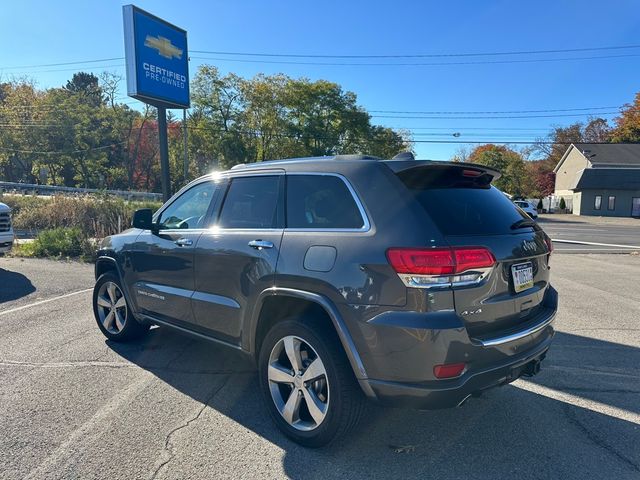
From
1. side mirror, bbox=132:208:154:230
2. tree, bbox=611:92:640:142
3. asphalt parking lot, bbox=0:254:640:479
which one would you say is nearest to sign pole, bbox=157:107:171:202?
asphalt parking lot, bbox=0:254:640:479

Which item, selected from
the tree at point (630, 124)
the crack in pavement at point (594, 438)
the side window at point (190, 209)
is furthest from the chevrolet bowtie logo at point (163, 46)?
the tree at point (630, 124)

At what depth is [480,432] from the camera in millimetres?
3039

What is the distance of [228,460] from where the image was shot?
2.74 metres

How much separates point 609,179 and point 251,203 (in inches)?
1983

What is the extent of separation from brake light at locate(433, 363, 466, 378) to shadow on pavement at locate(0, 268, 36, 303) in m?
6.91

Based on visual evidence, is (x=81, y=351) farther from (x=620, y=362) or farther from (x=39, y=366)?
(x=620, y=362)

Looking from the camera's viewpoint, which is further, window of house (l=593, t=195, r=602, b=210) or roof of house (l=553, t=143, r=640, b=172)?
roof of house (l=553, t=143, r=640, b=172)

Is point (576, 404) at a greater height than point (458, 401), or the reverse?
point (458, 401)

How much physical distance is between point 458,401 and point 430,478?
1.66 feet

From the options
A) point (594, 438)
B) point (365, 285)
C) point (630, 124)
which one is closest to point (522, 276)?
point (365, 285)

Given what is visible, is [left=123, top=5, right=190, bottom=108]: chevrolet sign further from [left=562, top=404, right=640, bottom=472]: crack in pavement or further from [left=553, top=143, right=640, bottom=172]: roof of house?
[left=553, top=143, right=640, bottom=172]: roof of house

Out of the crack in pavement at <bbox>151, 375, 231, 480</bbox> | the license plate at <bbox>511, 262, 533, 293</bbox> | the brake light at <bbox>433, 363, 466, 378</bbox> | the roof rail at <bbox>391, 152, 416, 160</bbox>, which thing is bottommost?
the crack in pavement at <bbox>151, 375, 231, 480</bbox>

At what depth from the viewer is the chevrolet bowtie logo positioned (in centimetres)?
1228

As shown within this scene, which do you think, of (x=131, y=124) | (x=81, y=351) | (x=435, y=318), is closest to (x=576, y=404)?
(x=435, y=318)
